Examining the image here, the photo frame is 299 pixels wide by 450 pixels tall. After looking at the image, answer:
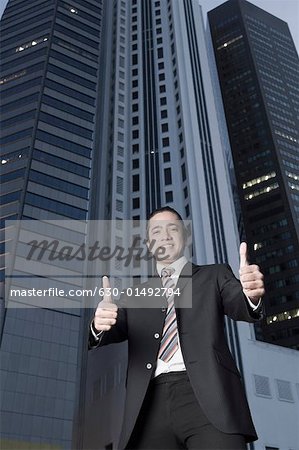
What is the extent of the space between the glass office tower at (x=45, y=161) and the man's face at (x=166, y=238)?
1749 inches

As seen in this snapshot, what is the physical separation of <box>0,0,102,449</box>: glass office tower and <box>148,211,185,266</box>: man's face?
146 feet

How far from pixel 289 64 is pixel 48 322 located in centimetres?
11437

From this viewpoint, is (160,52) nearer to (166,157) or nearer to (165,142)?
(165,142)

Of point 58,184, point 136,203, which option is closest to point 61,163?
point 58,184

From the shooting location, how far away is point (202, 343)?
10.9ft

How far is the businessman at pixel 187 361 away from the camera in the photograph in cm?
306

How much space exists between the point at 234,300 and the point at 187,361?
533 mm

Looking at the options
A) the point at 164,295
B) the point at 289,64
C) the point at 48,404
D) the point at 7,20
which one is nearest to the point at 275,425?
the point at 48,404

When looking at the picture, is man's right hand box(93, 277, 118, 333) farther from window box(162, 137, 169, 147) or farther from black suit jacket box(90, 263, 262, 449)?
window box(162, 137, 169, 147)

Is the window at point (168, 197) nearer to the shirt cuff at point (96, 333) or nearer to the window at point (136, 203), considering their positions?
the window at point (136, 203)

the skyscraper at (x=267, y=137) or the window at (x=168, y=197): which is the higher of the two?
the skyscraper at (x=267, y=137)

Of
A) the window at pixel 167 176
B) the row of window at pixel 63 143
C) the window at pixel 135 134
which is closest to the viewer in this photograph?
the window at pixel 167 176


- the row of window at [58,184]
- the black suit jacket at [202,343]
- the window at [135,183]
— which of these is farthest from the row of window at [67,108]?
the black suit jacket at [202,343]

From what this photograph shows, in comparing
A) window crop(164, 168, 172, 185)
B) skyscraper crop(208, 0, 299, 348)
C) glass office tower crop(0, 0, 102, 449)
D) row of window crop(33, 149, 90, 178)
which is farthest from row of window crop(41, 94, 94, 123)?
skyscraper crop(208, 0, 299, 348)
